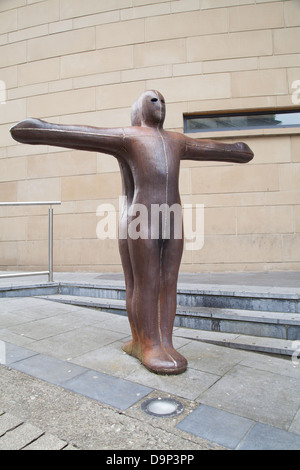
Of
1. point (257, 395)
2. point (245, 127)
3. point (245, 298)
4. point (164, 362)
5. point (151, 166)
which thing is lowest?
point (257, 395)

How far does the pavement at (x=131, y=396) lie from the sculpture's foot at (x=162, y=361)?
46 mm

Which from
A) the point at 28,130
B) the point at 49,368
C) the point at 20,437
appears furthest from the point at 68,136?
the point at 20,437

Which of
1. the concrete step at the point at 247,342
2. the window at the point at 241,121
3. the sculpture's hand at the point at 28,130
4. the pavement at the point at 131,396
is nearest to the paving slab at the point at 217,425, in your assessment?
the pavement at the point at 131,396

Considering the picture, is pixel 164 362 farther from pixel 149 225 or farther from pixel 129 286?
pixel 149 225

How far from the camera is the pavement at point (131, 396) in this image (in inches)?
59.2

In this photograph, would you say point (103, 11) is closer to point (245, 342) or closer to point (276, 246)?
point (276, 246)

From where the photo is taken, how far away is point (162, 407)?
1795mm

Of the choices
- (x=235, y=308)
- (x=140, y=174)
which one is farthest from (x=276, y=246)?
(x=140, y=174)

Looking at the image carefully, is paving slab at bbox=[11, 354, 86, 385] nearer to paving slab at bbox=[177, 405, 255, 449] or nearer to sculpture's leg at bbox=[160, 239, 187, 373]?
sculpture's leg at bbox=[160, 239, 187, 373]

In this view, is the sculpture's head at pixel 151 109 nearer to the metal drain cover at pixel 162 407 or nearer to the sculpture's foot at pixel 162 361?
the sculpture's foot at pixel 162 361

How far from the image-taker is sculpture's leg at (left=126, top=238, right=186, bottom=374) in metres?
2.32

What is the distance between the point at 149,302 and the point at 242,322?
1.30 metres

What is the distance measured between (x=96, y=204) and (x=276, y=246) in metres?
3.53
